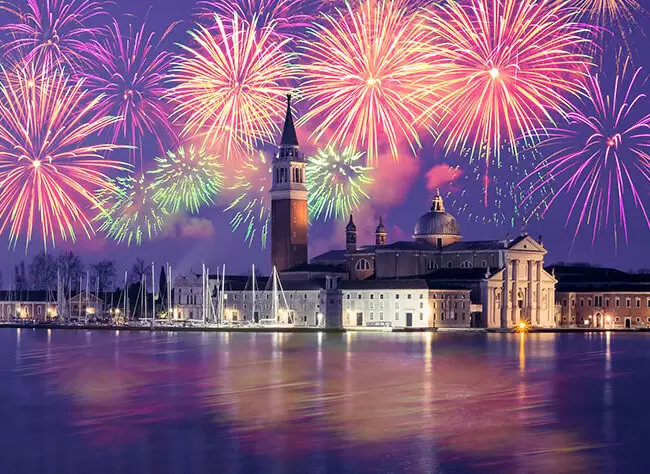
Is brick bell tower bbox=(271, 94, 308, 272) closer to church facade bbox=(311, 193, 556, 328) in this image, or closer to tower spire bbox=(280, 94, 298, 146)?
tower spire bbox=(280, 94, 298, 146)

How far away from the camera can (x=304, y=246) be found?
357 feet

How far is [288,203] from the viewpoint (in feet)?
350

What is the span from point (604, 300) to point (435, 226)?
17.4 metres

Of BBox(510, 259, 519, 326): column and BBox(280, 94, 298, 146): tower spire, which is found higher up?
BBox(280, 94, 298, 146): tower spire

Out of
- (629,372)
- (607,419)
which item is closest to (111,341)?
(629,372)

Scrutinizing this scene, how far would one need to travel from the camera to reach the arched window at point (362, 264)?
112562 millimetres

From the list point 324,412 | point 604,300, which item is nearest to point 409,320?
point 604,300

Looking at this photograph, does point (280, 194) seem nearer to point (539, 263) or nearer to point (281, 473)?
point (539, 263)

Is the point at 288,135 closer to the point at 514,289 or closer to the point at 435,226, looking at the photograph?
the point at 435,226

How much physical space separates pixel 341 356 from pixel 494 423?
30547mm

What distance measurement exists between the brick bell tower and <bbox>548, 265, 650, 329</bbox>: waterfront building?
26271 millimetres

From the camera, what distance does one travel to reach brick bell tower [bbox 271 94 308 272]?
350 ft

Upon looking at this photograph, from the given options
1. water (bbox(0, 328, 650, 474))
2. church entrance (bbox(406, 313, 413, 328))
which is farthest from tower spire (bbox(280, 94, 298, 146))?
water (bbox(0, 328, 650, 474))

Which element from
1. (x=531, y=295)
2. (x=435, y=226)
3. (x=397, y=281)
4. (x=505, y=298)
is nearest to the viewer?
(x=397, y=281)
